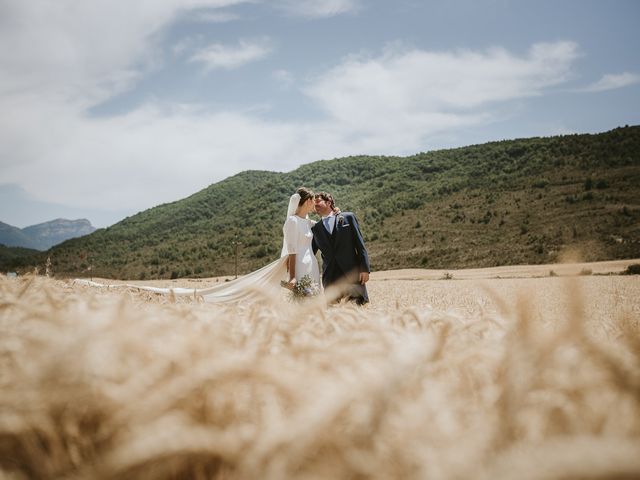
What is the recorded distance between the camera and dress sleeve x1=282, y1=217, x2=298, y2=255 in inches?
264

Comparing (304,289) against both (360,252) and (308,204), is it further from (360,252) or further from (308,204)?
(308,204)

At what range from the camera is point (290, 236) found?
6781 mm

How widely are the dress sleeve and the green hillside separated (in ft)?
72.1

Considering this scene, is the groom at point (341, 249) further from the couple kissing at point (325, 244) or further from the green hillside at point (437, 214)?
the green hillside at point (437, 214)

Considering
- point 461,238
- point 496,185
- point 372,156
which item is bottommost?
point 461,238

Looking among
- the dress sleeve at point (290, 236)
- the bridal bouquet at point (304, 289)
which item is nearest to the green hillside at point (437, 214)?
the dress sleeve at point (290, 236)

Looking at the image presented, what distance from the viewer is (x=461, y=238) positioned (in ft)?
148

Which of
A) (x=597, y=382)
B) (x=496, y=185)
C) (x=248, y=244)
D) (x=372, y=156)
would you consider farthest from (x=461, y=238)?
(x=372, y=156)

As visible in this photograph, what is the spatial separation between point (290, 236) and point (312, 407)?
20.7ft

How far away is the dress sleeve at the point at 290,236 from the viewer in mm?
6700

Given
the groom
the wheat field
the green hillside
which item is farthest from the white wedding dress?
the green hillside

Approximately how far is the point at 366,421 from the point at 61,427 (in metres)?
0.42

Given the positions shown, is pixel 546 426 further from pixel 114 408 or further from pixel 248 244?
pixel 248 244

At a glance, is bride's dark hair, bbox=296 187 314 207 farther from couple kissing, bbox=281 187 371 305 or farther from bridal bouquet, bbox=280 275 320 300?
bridal bouquet, bbox=280 275 320 300
